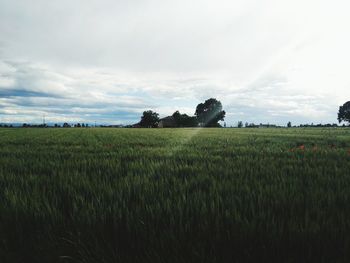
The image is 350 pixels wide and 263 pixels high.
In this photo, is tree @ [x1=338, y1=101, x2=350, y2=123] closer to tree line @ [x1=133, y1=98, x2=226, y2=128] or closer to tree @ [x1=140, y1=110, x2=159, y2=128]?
tree line @ [x1=133, y1=98, x2=226, y2=128]

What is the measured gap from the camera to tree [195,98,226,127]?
285 feet

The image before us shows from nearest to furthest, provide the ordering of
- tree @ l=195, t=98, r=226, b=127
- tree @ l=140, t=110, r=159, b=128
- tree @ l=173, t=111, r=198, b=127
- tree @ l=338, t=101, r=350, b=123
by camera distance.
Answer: tree @ l=338, t=101, r=350, b=123 → tree @ l=195, t=98, r=226, b=127 → tree @ l=173, t=111, r=198, b=127 → tree @ l=140, t=110, r=159, b=128

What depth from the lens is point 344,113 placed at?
8731 centimetres

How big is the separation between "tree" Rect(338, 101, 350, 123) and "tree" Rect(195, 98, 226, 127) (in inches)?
1878

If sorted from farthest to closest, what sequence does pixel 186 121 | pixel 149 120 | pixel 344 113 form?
pixel 149 120
pixel 186 121
pixel 344 113

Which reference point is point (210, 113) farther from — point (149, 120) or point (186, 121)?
point (149, 120)

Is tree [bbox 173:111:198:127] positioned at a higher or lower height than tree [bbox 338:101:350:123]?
lower

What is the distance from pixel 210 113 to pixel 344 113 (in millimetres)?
53762

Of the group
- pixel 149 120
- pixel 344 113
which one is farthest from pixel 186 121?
pixel 344 113

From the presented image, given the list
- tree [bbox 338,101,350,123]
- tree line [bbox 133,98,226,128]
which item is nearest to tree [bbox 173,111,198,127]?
tree line [bbox 133,98,226,128]

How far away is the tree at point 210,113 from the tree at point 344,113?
47.7 meters

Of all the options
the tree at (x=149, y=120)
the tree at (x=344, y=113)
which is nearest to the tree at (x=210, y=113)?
the tree at (x=149, y=120)

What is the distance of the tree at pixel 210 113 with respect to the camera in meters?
86.7

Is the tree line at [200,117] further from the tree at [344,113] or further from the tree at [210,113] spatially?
the tree at [344,113]
